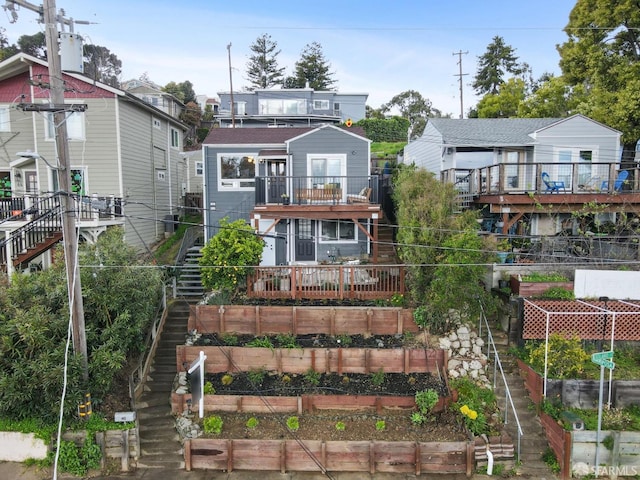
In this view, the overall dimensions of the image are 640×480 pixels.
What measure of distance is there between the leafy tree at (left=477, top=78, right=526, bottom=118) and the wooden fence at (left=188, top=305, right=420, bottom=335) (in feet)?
84.3

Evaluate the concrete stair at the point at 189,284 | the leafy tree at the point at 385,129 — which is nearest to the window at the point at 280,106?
the leafy tree at the point at 385,129

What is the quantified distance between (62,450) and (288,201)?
417 inches

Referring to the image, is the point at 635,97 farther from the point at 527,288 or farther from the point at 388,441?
the point at 388,441

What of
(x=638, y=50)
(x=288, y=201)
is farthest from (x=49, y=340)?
(x=638, y=50)

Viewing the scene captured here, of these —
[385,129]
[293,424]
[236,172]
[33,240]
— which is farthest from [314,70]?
[293,424]

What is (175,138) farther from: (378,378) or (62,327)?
(378,378)

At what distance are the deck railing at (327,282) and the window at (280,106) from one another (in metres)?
24.1

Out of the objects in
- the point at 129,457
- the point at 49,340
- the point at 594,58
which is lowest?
the point at 129,457

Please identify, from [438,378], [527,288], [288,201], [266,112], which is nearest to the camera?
[438,378]

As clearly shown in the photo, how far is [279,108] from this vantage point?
36375 mm

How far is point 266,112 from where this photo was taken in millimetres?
36375

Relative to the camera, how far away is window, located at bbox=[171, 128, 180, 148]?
2530 cm

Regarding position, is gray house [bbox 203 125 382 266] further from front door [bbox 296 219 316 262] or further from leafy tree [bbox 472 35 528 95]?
leafy tree [bbox 472 35 528 95]

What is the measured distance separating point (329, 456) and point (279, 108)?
31273 mm
